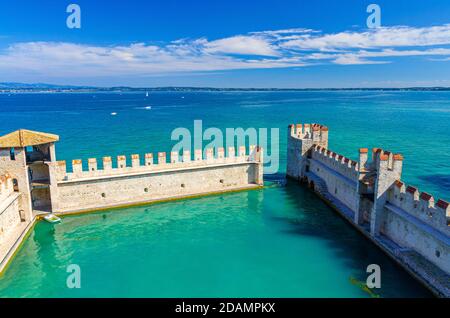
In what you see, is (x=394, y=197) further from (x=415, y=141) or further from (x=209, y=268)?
(x=415, y=141)

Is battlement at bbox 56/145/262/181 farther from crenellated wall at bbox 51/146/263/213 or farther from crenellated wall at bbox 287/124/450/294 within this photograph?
crenellated wall at bbox 287/124/450/294

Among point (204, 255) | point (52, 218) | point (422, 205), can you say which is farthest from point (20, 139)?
point (422, 205)

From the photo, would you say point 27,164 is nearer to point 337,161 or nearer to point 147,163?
point 147,163

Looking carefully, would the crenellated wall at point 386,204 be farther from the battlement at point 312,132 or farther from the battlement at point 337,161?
the battlement at point 312,132
